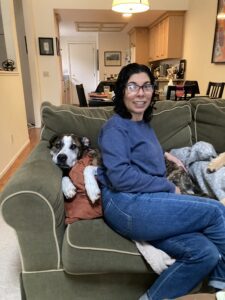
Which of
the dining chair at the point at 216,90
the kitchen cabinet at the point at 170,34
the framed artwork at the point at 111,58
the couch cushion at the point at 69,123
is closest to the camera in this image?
the couch cushion at the point at 69,123

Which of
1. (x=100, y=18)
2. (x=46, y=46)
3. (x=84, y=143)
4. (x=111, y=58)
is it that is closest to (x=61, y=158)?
(x=84, y=143)

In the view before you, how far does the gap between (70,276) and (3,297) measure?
46cm

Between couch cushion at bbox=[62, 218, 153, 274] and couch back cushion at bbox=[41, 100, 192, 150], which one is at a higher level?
couch back cushion at bbox=[41, 100, 192, 150]

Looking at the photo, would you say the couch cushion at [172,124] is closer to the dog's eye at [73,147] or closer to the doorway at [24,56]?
the dog's eye at [73,147]

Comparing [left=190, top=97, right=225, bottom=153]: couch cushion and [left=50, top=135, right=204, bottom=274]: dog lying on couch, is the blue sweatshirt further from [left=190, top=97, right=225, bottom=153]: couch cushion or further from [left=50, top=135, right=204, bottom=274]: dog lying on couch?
[left=190, top=97, right=225, bottom=153]: couch cushion

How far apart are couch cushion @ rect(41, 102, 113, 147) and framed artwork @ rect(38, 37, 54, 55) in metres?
4.06

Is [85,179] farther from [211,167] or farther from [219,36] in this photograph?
[219,36]

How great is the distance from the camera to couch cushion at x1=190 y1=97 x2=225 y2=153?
1.79m

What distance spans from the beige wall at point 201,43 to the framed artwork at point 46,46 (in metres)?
2.91

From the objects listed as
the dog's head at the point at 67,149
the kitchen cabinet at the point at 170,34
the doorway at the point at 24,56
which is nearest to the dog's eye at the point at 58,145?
the dog's head at the point at 67,149

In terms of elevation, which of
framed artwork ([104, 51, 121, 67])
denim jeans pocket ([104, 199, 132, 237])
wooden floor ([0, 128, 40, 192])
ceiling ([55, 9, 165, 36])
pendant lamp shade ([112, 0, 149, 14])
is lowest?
wooden floor ([0, 128, 40, 192])

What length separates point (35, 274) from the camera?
1175mm

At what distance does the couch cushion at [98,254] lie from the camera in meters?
1.09

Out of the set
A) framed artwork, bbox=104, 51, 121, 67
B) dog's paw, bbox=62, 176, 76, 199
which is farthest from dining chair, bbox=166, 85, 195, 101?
framed artwork, bbox=104, 51, 121, 67
